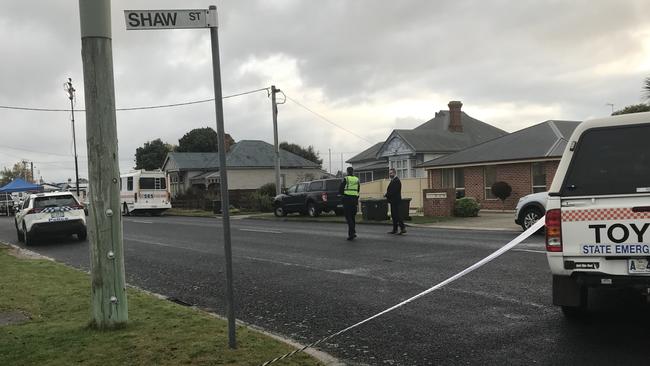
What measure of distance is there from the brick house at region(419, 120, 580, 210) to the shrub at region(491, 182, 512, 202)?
572 mm

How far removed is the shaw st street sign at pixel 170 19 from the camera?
446 cm

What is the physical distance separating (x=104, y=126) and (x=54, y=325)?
2242 millimetres

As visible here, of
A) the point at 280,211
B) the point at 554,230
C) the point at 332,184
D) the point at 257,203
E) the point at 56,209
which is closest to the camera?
the point at 554,230

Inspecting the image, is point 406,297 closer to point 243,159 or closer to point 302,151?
point 243,159

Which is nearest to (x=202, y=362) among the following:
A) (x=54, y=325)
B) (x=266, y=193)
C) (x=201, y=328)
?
(x=201, y=328)

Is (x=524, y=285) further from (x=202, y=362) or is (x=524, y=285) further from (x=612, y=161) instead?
(x=202, y=362)

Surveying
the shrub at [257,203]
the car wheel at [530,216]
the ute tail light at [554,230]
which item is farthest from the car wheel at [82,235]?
the shrub at [257,203]

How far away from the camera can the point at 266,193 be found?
37531mm

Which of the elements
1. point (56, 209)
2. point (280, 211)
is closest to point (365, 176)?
point (280, 211)

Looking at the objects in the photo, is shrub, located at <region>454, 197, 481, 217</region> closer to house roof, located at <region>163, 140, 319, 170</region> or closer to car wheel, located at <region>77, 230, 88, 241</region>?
car wheel, located at <region>77, 230, 88, 241</region>

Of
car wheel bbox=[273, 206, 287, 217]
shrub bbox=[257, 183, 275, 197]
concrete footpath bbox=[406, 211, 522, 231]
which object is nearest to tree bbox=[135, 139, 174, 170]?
shrub bbox=[257, 183, 275, 197]

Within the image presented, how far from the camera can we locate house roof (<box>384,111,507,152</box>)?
3962 centimetres

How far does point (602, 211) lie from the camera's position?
15.9ft

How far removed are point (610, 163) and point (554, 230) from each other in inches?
31.9
